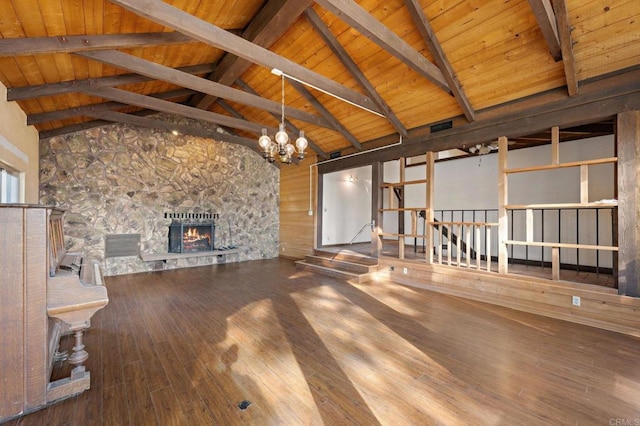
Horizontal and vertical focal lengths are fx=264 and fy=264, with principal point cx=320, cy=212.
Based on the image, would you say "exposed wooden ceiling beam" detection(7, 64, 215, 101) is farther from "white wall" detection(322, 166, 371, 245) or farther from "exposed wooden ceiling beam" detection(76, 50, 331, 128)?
"white wall" detection(322, 166, 371, 245)

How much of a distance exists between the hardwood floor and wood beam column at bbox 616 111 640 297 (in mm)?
739

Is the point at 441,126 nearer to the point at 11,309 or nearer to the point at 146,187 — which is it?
the point at 11,309

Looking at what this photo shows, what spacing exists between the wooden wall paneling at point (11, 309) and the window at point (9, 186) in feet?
9.84

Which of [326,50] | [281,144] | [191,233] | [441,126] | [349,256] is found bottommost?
[349,256]

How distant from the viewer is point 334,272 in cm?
618

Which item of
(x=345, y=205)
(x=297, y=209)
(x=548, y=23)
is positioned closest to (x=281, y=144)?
(x=548, y=23)

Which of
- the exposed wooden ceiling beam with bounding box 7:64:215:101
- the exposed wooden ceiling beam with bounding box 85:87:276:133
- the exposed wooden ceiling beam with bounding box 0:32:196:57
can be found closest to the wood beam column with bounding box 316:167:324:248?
the exposed wooden ceiling beam with bounding box 85:87:276:133

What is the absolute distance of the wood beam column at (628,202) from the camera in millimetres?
3289

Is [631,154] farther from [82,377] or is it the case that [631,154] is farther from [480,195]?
[82,377]

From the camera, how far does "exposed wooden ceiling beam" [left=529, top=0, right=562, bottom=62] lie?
286 centimetres

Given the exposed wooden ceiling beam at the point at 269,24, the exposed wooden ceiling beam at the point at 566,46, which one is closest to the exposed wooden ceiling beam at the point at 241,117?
the exposed wooden ceiling beam at the point at 269,24

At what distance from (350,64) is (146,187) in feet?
18.3

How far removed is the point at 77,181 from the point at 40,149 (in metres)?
0.83

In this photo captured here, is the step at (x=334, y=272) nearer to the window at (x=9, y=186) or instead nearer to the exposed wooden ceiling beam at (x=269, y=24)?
the exposed wooden ceiling beam at (x=269, y=24)
